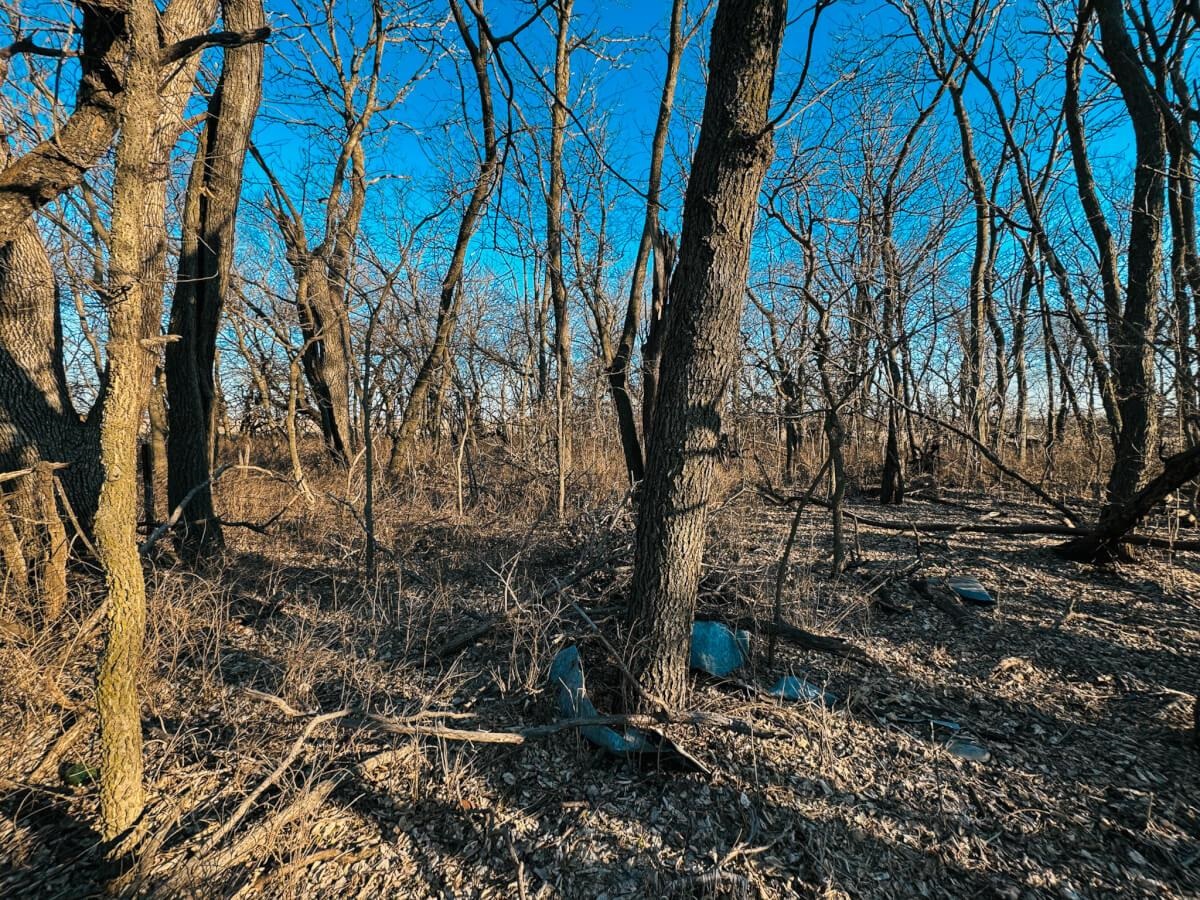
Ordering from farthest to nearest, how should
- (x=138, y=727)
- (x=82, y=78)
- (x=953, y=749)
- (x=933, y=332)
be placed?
(x=933, y=332) → (x=82, y=78) → (x=953, y=749) → (x=138, y=727)

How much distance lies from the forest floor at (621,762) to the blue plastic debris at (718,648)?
10cm

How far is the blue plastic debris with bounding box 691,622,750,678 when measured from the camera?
9.53ft

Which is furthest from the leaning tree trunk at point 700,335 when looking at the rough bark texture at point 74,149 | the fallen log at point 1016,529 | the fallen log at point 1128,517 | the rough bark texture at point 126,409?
the fallen log at point 1128,517

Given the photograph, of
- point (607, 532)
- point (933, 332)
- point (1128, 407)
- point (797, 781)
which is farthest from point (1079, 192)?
point (797, 781)

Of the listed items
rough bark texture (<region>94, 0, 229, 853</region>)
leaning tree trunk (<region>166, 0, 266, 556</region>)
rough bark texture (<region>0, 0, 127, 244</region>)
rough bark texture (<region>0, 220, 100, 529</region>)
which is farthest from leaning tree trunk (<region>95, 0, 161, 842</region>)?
leaning tree trunk (<region>166, 0, 266, 556</region>)

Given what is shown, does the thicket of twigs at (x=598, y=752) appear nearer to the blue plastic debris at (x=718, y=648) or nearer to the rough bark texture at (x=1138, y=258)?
the blue plastic debris at (x=718, y=648)

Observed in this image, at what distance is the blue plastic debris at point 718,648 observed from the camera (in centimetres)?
291

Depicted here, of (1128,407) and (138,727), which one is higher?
(1128,407)

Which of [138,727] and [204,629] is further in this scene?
[204,629]

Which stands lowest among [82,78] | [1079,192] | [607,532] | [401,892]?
[401,892]

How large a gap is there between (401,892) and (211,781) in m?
1.01

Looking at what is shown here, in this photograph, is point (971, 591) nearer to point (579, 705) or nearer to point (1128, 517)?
point (1128, 517)

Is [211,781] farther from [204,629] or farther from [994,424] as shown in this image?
[994,424]

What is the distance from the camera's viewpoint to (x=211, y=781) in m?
2.17
